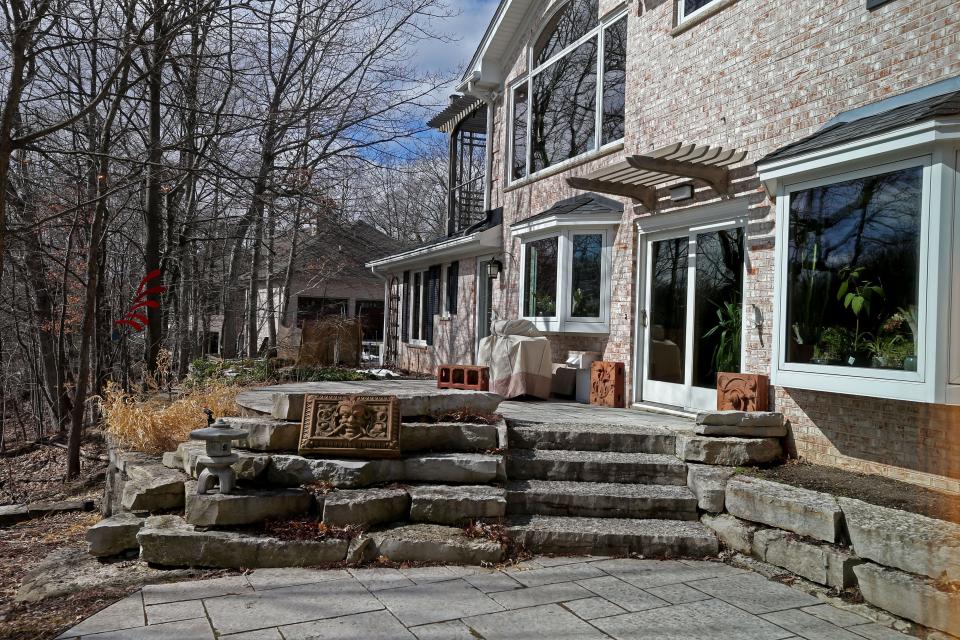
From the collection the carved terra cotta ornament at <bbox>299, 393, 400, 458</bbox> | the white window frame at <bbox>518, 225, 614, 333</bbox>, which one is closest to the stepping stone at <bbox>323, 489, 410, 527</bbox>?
the carved terra cotta ornament at <bbox>299, 393, 400, 458</bbox>

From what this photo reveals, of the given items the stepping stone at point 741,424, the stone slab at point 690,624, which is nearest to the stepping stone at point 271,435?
the stone slab at point 690,624

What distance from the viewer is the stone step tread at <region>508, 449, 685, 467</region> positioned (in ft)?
17.0

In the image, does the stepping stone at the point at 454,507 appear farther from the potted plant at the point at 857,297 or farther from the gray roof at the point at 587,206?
the gray roof at the point at 587,206

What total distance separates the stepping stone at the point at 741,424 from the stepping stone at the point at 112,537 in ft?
13.1

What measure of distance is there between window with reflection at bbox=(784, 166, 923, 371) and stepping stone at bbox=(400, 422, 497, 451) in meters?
2.35

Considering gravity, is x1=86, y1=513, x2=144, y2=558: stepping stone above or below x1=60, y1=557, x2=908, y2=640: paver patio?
above

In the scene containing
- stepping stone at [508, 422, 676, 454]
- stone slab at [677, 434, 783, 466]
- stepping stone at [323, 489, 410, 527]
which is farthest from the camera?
stepping stone at [508, 422, 676, 454]

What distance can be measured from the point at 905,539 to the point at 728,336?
3.01 meters

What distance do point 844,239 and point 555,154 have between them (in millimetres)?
5187

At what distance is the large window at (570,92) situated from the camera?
8.34m

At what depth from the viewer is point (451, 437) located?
5.18m

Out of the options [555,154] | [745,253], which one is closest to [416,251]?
[555,154]

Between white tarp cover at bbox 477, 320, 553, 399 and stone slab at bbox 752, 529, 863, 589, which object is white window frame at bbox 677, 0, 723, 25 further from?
stone slab at bbox 752, 529, 863, 589

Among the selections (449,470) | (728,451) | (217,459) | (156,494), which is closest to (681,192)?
(728,451)
